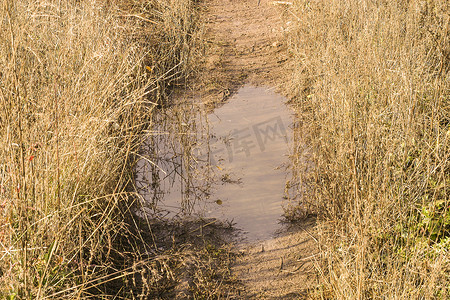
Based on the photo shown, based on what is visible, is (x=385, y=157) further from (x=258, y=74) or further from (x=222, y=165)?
(x=258, y=74)

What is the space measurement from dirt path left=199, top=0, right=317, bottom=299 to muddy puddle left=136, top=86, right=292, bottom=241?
24 centimetres

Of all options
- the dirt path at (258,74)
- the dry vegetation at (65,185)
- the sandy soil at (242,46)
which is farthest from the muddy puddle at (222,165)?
the sandy soil at (242,46)

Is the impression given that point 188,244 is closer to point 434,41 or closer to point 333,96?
point 333,96

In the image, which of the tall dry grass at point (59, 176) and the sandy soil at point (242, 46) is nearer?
the tall dry grass at point (59, 176)

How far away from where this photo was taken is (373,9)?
16.4ft

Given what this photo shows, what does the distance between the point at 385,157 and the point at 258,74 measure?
3.75 m

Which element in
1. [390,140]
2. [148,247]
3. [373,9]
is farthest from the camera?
[373,9]

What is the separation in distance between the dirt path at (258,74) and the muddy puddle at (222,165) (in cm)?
24

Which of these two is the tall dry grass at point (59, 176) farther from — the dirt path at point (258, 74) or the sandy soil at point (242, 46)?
the sandy soil at point (242, 46)

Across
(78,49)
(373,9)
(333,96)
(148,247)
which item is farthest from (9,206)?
(373,9)

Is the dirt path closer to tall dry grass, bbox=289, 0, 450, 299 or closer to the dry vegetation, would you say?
tall dry grass, bbox=289, 0, 450, 299

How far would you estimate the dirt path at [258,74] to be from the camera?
355cm

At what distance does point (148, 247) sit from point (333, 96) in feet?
6.08

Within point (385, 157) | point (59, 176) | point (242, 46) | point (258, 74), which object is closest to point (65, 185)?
point (59, 176)
